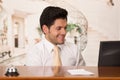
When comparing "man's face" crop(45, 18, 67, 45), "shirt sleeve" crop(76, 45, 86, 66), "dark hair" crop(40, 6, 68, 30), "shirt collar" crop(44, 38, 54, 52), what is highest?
"dark hair" crop(40, 6, 68, 30)

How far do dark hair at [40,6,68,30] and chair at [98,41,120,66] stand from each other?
2.46ft

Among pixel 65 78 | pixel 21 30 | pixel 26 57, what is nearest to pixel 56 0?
pixel 21 30

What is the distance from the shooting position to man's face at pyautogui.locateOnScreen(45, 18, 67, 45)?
3.22 m

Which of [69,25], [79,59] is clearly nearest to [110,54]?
[79,59]

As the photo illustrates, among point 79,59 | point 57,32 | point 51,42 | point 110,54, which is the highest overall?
point 57,32

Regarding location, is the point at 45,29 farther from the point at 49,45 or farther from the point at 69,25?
the point at 69,25

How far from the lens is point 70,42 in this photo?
329 centimetres

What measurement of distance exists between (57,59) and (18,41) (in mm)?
575

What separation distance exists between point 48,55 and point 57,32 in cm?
32

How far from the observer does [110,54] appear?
2.78 m

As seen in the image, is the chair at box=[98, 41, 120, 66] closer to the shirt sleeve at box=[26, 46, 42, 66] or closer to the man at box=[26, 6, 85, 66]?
the man at box=[26, 6, 85, 66]

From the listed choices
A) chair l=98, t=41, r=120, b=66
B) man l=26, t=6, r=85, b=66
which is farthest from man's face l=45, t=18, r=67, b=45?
chair l=98, t=41, r=120, b=66

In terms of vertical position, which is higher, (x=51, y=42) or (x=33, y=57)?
(x=51, y=42)

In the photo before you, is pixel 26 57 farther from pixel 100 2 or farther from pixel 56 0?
pixel 100 2
